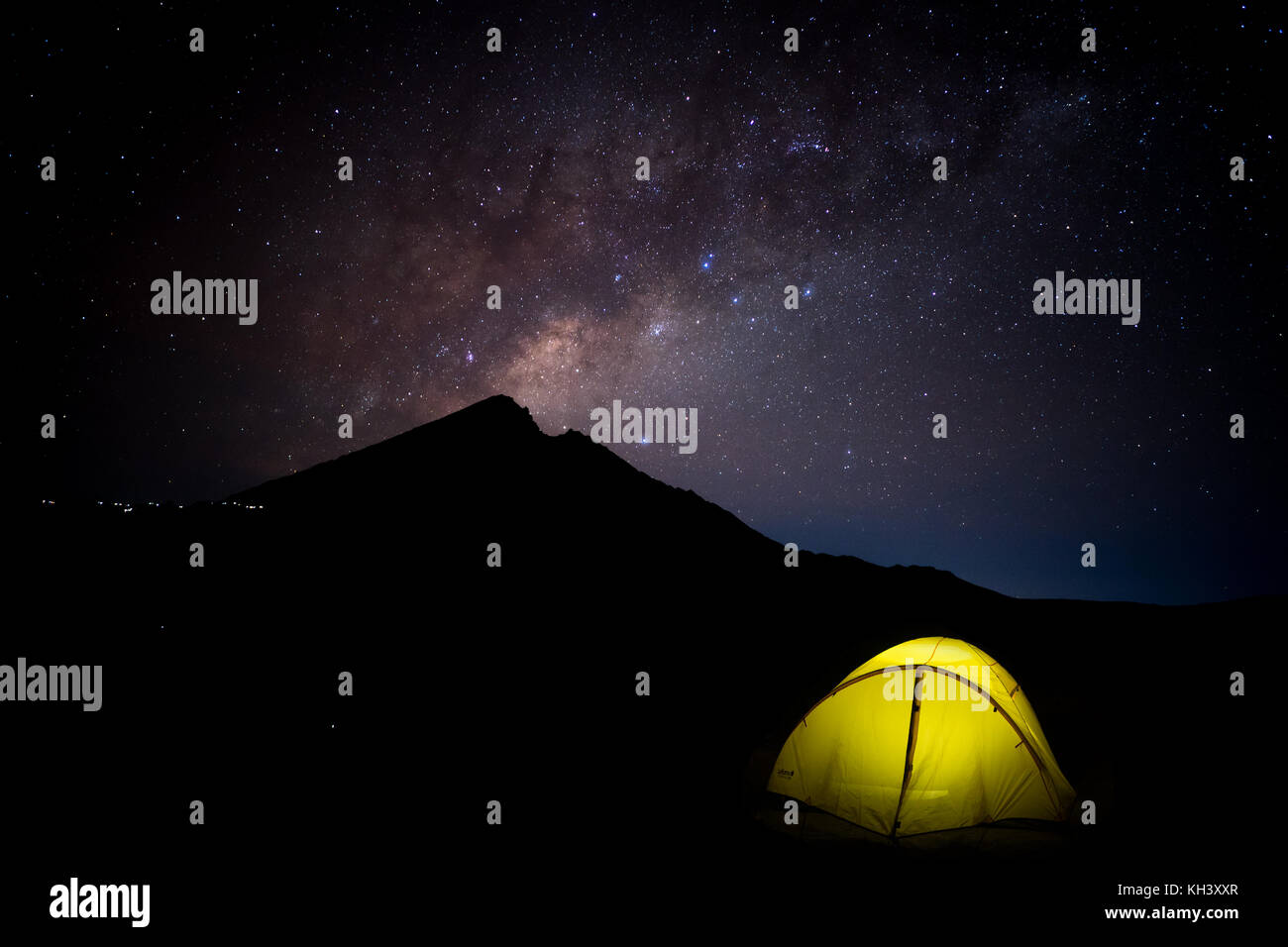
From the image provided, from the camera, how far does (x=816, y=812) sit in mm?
7301

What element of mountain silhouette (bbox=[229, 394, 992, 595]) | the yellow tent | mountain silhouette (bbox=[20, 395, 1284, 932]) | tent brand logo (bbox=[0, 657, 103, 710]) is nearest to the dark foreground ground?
mountain silhouette (bbox=[20, 395, 1284, 932])

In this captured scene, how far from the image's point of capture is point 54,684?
8.82 metres

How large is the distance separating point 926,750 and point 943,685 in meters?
0.83

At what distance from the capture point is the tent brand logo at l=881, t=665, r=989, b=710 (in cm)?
709

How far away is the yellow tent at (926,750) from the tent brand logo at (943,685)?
0.01 m

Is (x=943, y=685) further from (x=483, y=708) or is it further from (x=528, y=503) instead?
(x=528, y=503)

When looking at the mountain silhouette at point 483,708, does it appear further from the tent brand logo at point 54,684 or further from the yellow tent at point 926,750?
the yellow tent at point 926,750

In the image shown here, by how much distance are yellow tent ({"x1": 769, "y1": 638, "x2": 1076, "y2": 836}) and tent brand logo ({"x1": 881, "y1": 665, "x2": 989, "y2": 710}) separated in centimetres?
1
